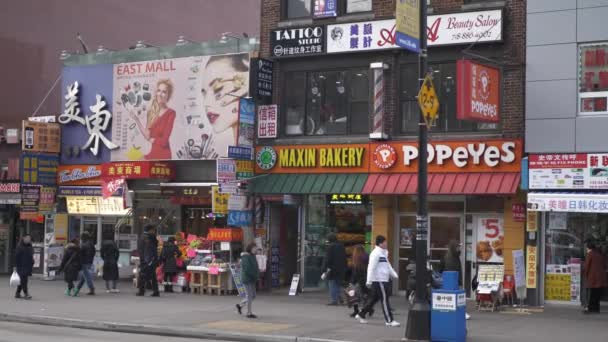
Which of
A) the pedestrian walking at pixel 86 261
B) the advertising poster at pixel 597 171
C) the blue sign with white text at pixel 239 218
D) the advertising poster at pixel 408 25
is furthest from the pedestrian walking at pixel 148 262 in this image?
the advertising poster at pixel 597 171

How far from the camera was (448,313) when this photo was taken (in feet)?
49.3

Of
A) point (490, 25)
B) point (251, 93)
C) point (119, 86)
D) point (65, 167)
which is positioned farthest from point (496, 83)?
point (65, 167)

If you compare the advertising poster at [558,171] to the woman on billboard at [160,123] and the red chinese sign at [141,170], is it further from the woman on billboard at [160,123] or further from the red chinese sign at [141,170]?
the woman on billboard at [160,123]

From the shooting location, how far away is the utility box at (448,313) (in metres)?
14.9

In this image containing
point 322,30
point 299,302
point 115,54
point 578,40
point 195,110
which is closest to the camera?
point 578,40

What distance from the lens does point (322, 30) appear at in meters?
24.1

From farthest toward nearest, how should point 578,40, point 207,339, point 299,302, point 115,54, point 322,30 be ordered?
point 115,54
point 322,30
point 299,302
point 578,40
point 207,339

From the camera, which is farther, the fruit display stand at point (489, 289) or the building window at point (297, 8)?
the building window at point (297, 8)

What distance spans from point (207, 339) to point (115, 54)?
13916 mm

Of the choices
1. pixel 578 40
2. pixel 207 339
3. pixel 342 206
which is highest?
pixel 578 40

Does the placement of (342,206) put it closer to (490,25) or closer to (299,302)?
(299,302)

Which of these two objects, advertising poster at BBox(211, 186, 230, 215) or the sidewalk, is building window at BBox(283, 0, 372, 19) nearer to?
advertising poster at BBox(211, 186, 230, 215)

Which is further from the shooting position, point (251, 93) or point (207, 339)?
point (251, 93)

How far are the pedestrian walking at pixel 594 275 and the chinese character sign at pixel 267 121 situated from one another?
30.0ft
